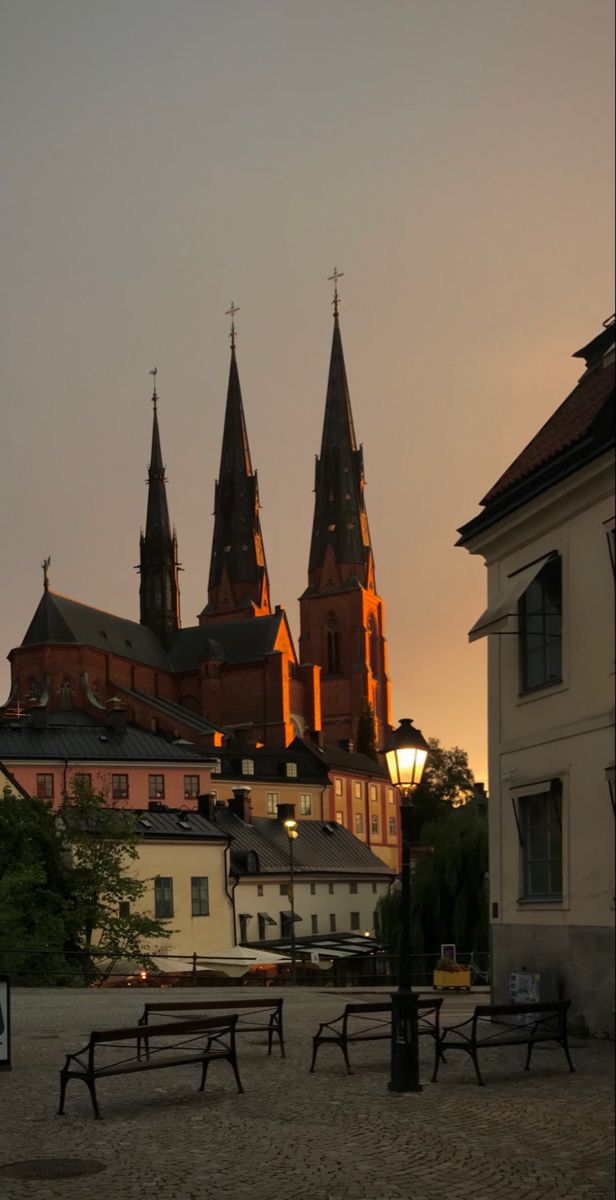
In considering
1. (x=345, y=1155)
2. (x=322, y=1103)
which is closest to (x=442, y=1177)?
(x=345, y=1155)

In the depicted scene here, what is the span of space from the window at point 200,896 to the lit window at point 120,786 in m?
17.8

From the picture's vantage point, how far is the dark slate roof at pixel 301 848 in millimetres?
70812

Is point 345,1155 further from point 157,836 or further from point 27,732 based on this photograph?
point 27,732

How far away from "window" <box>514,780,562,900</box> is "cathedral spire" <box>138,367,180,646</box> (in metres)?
133

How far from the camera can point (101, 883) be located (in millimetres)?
45188

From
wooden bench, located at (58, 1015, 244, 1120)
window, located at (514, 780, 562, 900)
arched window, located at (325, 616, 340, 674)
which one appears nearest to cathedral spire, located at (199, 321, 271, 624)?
arched window, located at (325, 616, 340, 674)

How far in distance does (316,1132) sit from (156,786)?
221 ft

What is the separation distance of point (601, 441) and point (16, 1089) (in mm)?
13132

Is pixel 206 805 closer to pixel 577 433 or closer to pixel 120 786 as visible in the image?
pixel 120 786

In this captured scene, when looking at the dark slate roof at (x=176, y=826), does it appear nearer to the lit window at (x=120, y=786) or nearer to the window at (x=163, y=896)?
the window at (x=163, y=896)

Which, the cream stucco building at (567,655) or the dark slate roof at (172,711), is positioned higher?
the dark slate roof at (172,711)

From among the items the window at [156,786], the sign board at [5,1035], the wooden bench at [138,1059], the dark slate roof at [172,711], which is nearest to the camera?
the wooden bench at [138,1059]

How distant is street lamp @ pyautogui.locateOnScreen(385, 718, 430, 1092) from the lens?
12.7 meters

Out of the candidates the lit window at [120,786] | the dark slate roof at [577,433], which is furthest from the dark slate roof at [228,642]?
the dark slate roof at [577,433]
